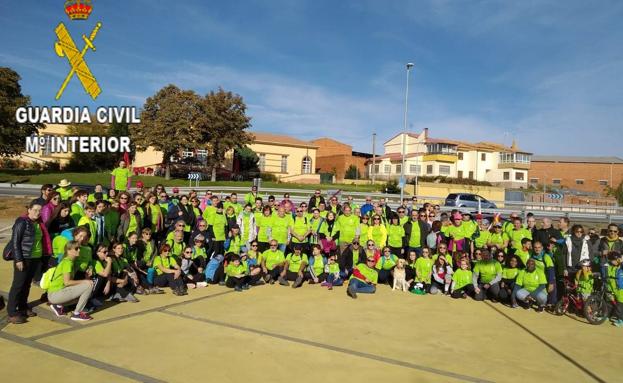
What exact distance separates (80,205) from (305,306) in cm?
500

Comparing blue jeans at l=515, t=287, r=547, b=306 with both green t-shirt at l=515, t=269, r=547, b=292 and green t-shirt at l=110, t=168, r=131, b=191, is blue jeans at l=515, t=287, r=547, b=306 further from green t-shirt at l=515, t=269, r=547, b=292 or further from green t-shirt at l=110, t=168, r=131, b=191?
green t-shirt at l=110, t=168, r=131, b=191

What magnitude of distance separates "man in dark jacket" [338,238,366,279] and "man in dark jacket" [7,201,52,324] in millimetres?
6157

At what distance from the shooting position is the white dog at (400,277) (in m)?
9.59

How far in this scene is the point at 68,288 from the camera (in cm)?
642

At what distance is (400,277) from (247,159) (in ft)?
126

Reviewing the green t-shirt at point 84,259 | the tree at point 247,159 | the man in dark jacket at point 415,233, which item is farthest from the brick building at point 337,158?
the green t-shirt at point 84,259

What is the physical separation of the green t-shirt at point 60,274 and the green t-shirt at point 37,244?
1.12ft

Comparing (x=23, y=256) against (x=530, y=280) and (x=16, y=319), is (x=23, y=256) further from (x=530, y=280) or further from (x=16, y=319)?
(x=530, y=280)

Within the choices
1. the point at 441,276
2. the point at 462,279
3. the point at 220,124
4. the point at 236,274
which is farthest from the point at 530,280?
the point at 220,124

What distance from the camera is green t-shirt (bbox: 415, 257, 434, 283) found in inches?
376

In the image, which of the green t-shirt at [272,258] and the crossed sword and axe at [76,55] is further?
the crossed sword and axe at [76,55]

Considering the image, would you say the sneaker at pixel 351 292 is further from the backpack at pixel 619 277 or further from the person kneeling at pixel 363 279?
the backpack at pixel 619 277

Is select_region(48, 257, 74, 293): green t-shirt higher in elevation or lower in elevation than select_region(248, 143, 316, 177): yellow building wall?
lower

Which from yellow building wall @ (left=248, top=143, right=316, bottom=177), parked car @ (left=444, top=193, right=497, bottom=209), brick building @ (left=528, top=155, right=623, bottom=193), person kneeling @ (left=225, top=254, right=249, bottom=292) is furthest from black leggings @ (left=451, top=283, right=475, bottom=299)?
brick building @ (left=528, top=155, right=623, bottom=193)
